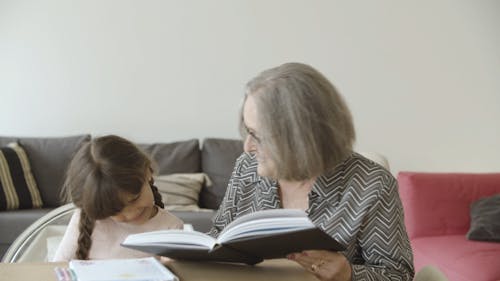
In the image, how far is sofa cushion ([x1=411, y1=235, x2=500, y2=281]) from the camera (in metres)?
2.71

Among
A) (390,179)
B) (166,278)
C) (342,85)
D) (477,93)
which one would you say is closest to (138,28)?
(342,85)

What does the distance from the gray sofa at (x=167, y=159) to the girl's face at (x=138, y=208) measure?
1.96m

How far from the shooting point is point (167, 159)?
3662mm

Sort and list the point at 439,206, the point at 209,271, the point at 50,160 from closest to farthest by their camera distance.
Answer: the point at 209,271, the point at 439,206, the point at 50,160

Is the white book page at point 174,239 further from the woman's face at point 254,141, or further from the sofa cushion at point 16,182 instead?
the sofa cushion at point 16,182

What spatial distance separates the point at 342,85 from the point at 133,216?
2.58 m

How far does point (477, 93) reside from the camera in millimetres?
4051

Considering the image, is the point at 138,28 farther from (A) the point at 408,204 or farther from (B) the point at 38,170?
(A) the point at 408,204

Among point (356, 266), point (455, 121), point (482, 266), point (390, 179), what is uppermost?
point (390, 179)

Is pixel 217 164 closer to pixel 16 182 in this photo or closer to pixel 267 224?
pixel 16 182

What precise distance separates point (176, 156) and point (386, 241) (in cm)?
238

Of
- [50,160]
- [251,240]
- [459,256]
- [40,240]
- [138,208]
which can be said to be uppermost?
[251,240]

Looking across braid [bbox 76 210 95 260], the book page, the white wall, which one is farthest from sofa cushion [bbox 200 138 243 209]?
the book page

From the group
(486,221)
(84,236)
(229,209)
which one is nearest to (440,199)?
(486,221)
